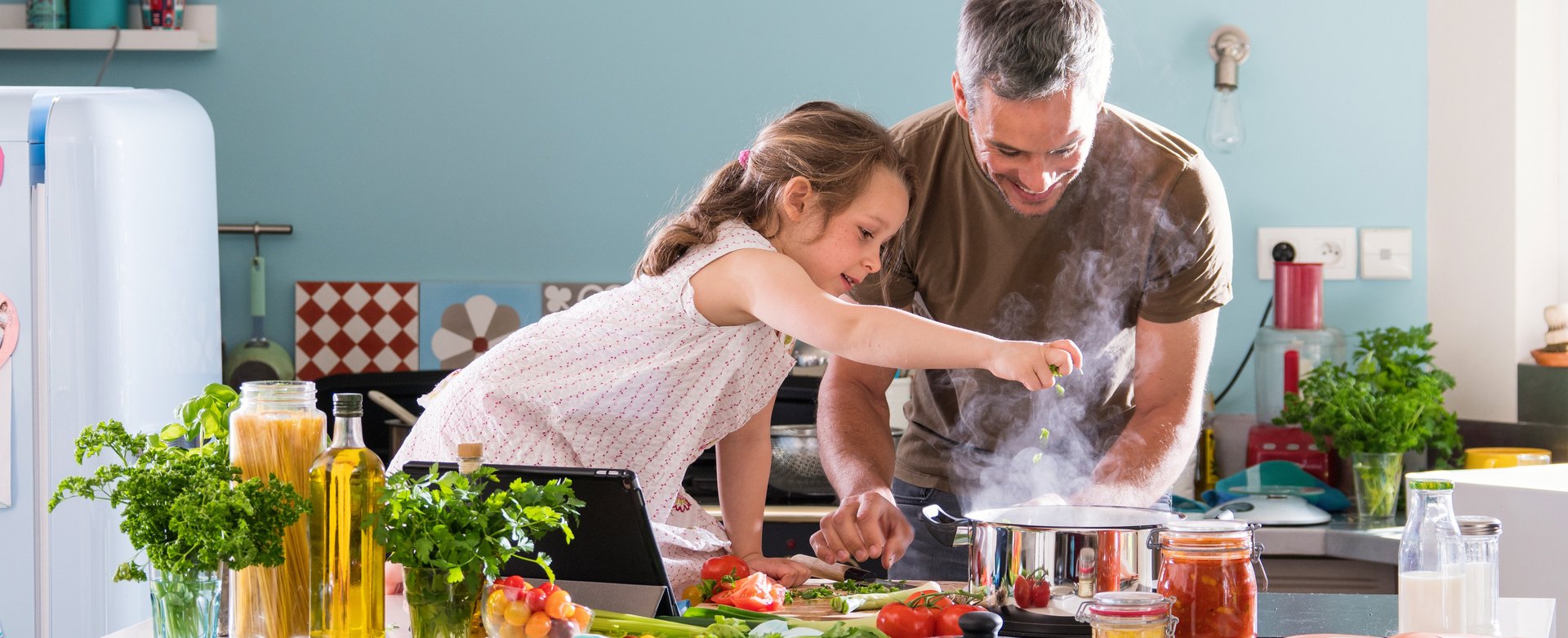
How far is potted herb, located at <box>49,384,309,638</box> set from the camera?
3.37 ft

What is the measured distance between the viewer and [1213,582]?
1.10 metres

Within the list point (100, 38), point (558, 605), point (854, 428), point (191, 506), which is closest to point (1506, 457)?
point (854, 428)

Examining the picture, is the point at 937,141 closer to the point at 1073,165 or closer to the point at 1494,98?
the point at 1073,165

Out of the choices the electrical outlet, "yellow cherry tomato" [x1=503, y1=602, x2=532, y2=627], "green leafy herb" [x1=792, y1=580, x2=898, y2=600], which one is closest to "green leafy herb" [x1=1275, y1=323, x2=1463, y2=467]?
the electrical outlet

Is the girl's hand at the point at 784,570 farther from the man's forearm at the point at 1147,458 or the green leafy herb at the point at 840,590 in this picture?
the man's forearm at the point at 1147,458

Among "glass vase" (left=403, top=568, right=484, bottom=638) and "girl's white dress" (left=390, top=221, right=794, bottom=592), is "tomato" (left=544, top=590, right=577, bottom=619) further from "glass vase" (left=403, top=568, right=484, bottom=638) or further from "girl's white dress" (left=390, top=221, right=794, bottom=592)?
"girl's white dress" (left=390, top=221, right=794, bottom=592)

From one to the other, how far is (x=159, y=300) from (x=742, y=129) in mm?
1320

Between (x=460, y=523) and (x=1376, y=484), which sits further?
(x=1376, y=484)

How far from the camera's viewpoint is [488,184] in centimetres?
309

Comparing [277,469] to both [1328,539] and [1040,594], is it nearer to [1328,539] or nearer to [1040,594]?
[1040,594]

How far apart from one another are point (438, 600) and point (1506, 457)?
2183 mm

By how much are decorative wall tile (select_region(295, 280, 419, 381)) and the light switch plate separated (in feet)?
6.91

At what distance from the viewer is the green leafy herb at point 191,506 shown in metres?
1.03

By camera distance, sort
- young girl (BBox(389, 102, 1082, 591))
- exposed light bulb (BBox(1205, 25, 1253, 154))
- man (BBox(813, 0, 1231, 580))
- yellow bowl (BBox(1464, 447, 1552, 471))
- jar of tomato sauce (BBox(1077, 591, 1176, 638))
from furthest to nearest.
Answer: exposed light bulb (BBox(1205, 25, 1253, 154)), yellow bowl (BBox(1464, 447, 1552, 471)), man (BBox(813, 0, 1231, 580)), young girl (BBox(389, 102, 1082, 591)), jar of tomato sauce (BBox(1077, 591, 1176, 638))
